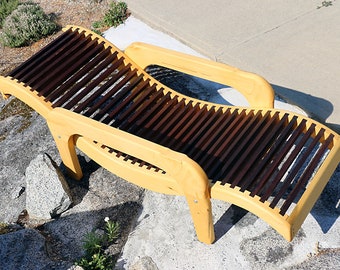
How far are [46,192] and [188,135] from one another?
115 centimetres

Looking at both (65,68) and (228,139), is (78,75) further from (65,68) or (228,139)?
(228,139)

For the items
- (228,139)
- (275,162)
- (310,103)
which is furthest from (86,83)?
(310,103)

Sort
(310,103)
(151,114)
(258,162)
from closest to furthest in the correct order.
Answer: (258,162), (151,114), (310,103)

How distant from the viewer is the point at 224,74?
3.77 meters

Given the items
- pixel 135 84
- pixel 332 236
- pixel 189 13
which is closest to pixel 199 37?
pixel 189 13

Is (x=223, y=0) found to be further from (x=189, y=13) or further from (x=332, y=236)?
(x=332, y=236)

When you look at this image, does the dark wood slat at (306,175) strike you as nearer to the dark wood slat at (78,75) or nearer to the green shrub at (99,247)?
the green shrub at (99,247)

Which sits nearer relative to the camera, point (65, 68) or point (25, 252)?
point (25, 252)

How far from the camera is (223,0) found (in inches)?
237

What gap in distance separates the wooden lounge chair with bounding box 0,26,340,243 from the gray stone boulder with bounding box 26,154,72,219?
0.17 m

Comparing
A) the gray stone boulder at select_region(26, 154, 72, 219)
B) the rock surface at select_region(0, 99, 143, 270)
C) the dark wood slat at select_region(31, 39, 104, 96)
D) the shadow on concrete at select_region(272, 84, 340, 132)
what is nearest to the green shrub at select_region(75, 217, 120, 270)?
the rock surface at select_region(0, 99, 143, 270)

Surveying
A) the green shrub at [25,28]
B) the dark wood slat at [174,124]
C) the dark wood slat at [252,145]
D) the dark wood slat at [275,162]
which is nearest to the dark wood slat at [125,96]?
the dark wood slat at [174,124]

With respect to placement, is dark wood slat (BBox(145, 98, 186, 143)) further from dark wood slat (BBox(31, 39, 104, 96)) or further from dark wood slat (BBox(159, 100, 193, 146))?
dark wood slat (BBox(31, 39, 104, 96))

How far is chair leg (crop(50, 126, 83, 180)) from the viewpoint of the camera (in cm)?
372
